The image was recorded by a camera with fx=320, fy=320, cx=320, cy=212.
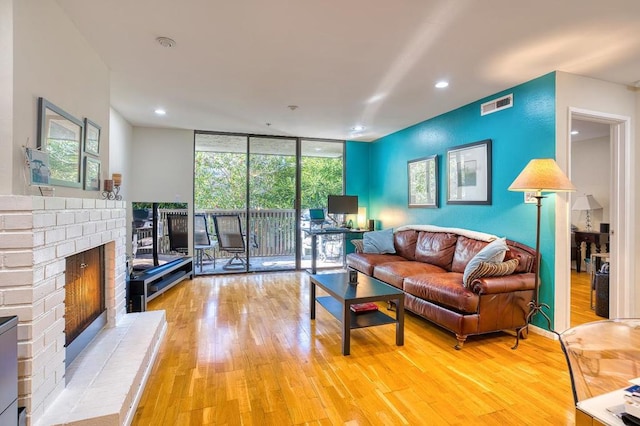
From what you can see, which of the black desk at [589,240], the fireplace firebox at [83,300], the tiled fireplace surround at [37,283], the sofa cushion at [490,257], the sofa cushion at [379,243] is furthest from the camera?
the black desk at [589,240]

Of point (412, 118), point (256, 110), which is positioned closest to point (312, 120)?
point (256, 110)

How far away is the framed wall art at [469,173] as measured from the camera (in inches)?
144

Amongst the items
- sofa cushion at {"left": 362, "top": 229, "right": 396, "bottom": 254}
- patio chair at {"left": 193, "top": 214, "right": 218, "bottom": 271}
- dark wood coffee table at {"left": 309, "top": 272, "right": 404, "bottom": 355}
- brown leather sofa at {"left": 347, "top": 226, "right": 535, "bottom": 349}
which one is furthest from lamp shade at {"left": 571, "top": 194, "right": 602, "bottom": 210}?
patio chair at {"left": 193, "top": 214, "right": 218, "bottom": 271}

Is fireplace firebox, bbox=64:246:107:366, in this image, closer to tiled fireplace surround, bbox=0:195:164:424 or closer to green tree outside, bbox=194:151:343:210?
tiled fireplace surround, bbox=0:195:164:424

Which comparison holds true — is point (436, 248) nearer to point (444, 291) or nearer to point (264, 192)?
point (444, 291)

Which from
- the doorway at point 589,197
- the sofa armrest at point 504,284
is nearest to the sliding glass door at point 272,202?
the sofa armrest at point 504,284

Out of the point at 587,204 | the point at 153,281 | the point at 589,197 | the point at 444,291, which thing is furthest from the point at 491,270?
the point at 589,197

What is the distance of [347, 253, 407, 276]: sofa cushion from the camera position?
4.23m

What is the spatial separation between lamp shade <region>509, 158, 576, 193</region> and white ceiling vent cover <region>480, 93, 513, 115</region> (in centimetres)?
97

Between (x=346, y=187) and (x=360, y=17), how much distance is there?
167 inches

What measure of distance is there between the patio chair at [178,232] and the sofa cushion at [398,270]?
3.15 m

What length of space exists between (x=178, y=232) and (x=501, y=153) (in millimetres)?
4695

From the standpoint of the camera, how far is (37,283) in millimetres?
1504

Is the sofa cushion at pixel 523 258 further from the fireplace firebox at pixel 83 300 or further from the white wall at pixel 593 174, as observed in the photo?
the white wall at pixel 593 174
